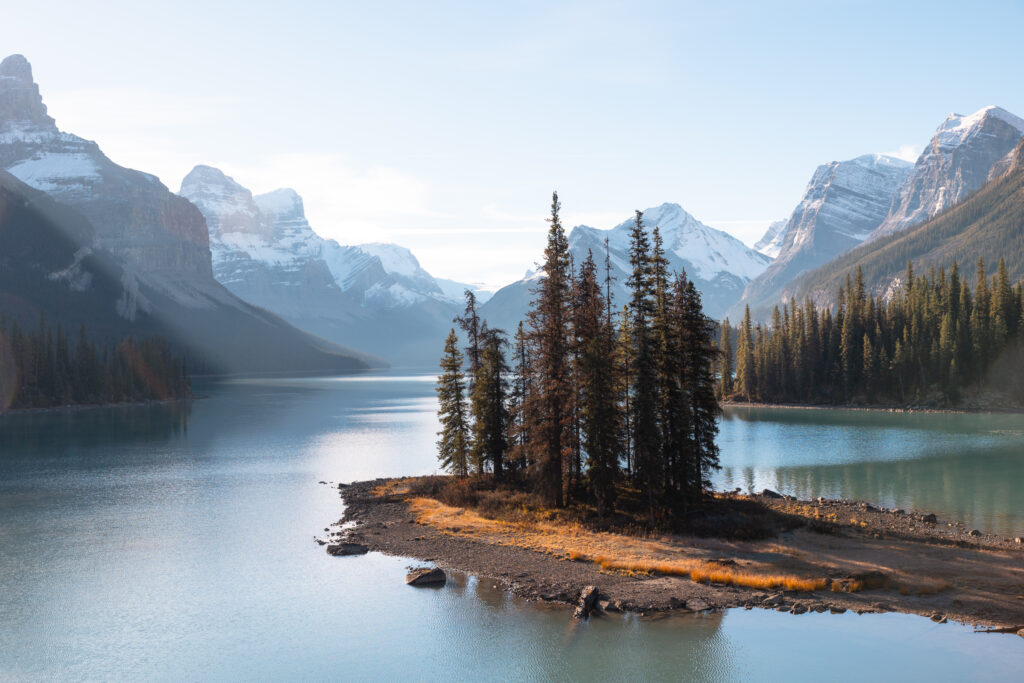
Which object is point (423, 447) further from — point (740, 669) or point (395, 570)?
point (740, 669)

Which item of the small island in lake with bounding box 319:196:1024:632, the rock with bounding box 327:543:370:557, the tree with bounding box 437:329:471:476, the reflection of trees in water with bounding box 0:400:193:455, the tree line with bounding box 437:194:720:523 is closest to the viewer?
the small island in lake with bounding box 319:196:1024:632

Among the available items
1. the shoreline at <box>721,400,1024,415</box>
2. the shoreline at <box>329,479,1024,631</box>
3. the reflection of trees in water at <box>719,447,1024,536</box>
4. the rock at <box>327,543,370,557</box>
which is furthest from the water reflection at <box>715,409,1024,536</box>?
the rock at <box>327,543,370,557</box>

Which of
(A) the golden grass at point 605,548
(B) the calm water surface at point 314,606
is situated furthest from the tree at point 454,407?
(B) the calm water surface at point 314,606

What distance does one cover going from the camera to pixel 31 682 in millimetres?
30500

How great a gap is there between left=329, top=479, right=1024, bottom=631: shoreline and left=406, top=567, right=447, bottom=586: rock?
2.20 metres

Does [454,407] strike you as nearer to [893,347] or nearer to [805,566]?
[805,566]

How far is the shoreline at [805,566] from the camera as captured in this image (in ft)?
119

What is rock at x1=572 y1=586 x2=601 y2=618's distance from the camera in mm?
36156

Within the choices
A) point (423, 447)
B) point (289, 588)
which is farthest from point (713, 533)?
point (423, 447)

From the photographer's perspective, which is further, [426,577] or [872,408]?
[872,408]

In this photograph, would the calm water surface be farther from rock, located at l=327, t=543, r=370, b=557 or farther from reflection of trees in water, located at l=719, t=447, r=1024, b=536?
rock, located at l=327, t=543, r=370, b=557

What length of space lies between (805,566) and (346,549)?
2882 centimetres

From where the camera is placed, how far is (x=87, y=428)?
Answer: 13725cm

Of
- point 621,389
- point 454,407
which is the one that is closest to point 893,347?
point 454,407
